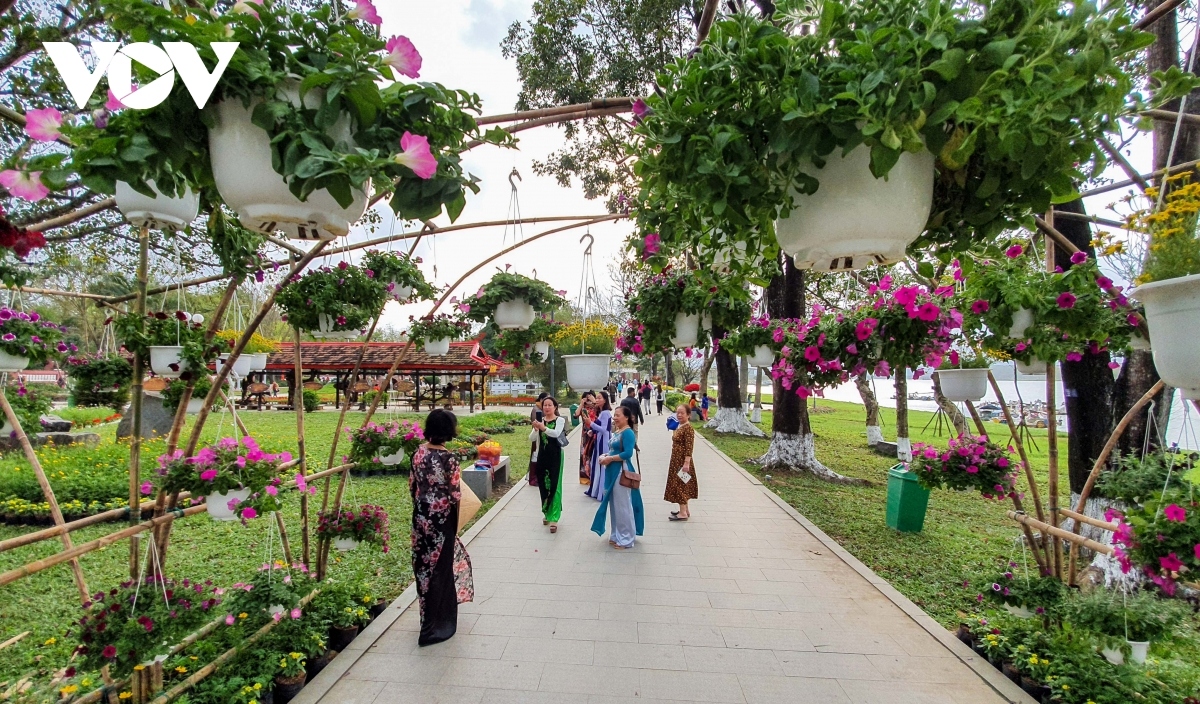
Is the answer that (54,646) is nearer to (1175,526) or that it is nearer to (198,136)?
(198,136)

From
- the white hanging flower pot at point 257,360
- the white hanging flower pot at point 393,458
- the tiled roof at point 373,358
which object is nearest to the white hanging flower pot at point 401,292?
the white hanging flower pot at point 393,458

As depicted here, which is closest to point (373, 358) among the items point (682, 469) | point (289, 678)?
point (682, 469)

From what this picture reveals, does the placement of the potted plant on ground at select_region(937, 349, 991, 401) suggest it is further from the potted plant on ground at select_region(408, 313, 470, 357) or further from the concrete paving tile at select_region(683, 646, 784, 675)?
the potted plant on ground at select_region(408, 313, 470, 357)

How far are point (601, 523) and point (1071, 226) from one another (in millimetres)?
4986

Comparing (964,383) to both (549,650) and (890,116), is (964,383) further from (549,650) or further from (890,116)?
(890,116)

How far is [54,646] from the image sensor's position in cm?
335

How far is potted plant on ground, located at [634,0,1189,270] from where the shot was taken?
90 centimetres

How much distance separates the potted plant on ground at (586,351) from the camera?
14.5 feet

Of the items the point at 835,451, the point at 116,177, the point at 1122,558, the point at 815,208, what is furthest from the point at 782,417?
the point at 116,177

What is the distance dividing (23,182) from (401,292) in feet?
7.92

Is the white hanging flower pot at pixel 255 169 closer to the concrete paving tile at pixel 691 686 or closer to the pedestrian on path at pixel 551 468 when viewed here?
the concrete paving tile at pixel 691 686

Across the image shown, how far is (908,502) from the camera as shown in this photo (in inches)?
243

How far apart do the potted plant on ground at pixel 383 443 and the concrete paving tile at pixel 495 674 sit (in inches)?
48.5

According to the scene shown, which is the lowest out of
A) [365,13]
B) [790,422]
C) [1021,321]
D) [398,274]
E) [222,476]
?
[790,422]
